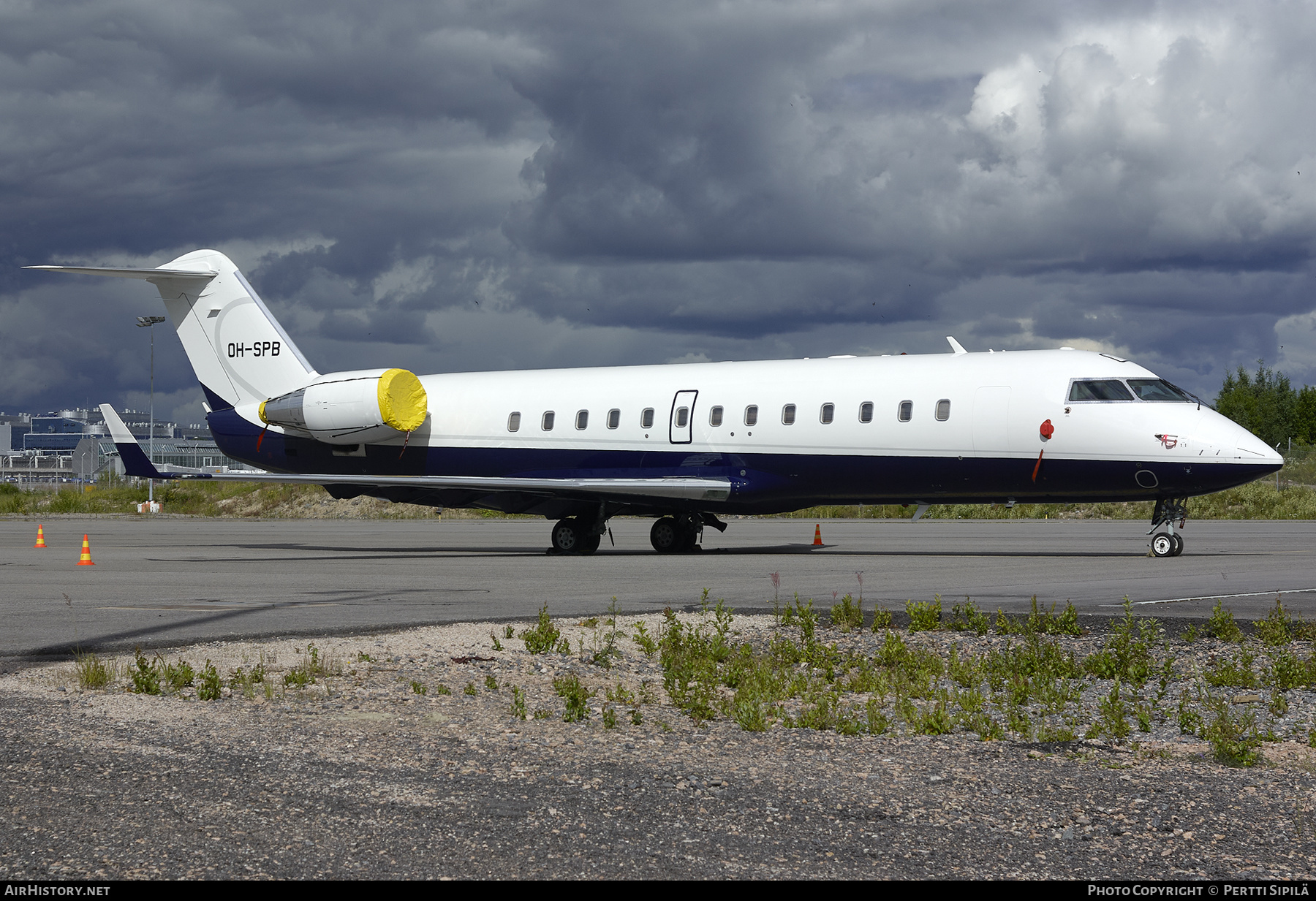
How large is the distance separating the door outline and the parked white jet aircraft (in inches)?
1.4

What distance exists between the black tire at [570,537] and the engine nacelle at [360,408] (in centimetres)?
439

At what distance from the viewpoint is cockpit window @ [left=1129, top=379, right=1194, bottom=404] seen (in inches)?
785

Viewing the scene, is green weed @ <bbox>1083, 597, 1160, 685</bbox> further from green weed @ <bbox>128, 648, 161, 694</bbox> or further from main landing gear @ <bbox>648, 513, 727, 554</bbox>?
main landing gear @ <bbox>648, 513, 727, 554</bbox>

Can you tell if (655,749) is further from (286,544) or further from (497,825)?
(286,544)

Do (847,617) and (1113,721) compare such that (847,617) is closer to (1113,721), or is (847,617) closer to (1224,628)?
(1224,628)

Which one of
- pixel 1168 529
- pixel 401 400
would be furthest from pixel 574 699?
pixel 401 400

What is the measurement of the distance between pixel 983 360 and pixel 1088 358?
5.82 feet

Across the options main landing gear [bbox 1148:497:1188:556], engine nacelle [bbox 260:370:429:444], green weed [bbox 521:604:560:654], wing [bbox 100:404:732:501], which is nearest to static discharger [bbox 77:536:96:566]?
wing [bbox 100:404:732:501]

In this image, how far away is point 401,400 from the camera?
2541cm

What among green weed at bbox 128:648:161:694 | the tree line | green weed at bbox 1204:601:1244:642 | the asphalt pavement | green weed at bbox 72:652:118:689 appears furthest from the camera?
the tree line

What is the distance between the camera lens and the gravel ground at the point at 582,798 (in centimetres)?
448

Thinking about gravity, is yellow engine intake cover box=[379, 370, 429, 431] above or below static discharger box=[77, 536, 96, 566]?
above

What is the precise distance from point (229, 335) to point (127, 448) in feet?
15.9

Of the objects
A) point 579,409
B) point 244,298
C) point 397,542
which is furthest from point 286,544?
point 579,409
